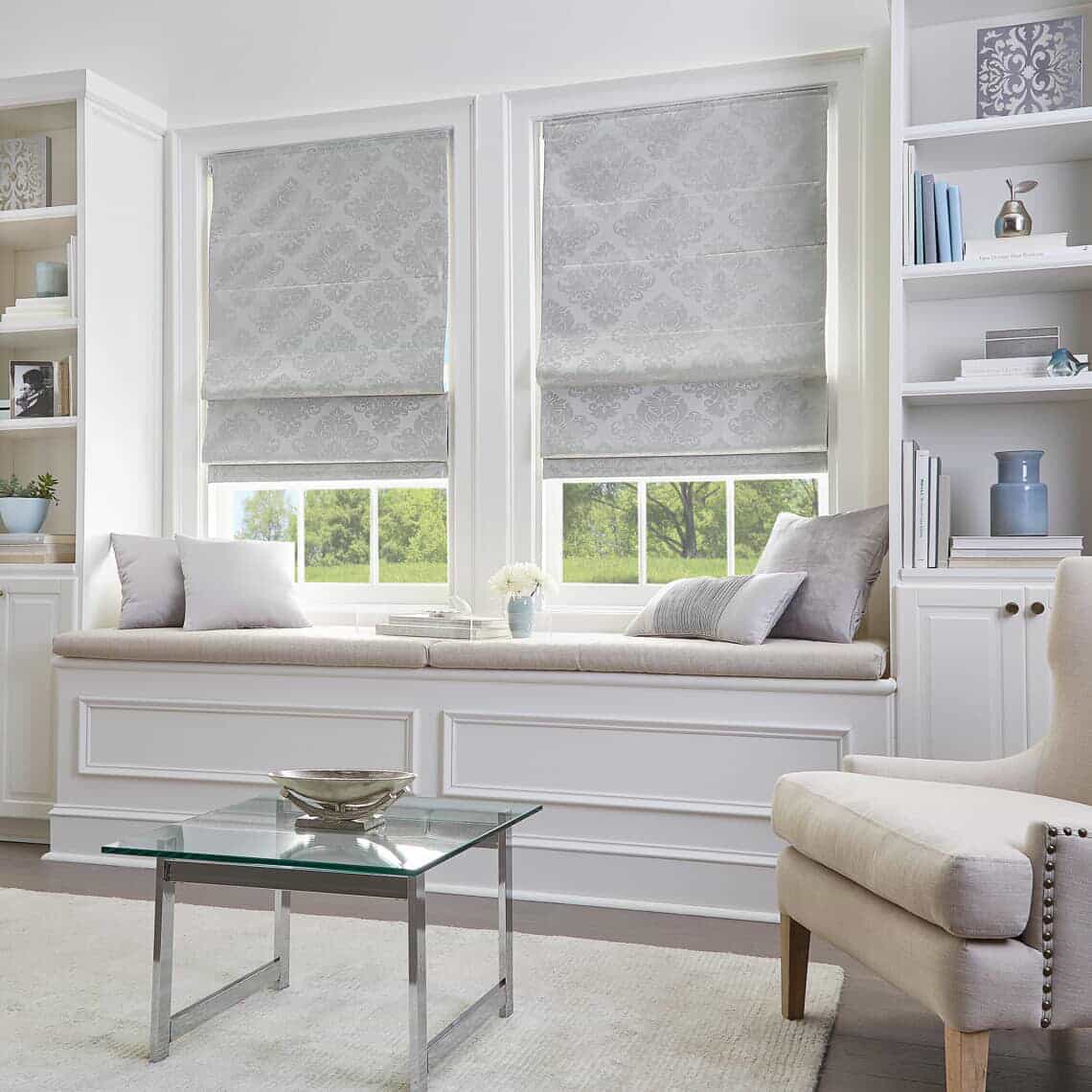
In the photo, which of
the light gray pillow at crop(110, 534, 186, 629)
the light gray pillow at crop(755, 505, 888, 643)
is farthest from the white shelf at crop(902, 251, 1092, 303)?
the light gray pillow at crop(110, 534, 186, 629)

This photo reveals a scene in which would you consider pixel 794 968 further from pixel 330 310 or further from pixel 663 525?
pixel 330 310

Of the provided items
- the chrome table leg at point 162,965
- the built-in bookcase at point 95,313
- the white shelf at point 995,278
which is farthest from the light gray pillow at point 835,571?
the built-in bookcase at point 95,313

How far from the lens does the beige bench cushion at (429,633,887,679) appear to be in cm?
322

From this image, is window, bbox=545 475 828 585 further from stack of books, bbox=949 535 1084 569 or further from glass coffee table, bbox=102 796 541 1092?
glass coffee table, bbox=102 796 541 1092

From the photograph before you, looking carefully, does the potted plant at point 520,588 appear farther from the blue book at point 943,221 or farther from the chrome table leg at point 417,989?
the chrome table leg at point 417,989

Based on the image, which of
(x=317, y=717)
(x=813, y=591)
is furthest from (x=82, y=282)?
(x=813, y=591)

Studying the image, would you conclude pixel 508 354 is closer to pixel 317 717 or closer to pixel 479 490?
pixel 479 490

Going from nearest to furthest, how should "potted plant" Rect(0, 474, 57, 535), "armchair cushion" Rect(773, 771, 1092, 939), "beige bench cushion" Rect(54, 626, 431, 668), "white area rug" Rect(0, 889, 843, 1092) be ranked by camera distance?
"armchair cushion" Rect(773, 771, 1092, 939) < "white area rug" Rect(0, 889, 843, 1092) < "beige bench cushion" Rect(54, 626, 431, 668) < "potted plant" Rect(0, 474, 57, 535)

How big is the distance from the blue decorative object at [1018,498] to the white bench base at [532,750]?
0.54 metres

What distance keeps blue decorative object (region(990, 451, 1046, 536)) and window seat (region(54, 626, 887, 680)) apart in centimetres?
47

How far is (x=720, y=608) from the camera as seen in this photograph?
3475 millimetres

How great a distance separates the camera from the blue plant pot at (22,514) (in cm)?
420

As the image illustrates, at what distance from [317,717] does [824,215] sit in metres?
2.19

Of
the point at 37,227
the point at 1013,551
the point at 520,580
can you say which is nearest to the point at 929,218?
the point at 1013,551
